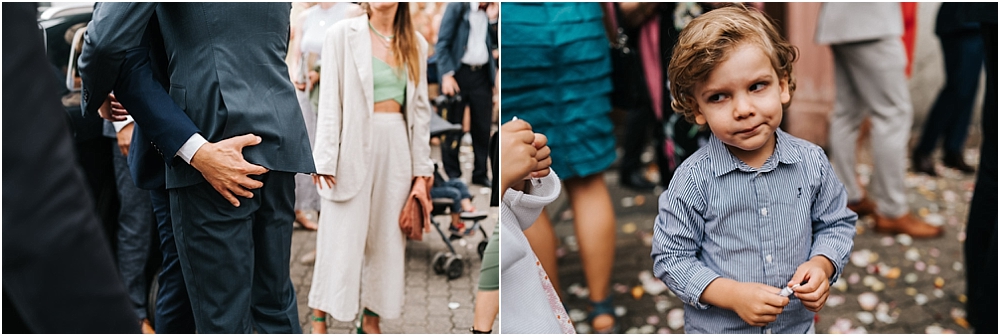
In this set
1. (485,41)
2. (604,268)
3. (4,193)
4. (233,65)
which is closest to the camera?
(4,193)

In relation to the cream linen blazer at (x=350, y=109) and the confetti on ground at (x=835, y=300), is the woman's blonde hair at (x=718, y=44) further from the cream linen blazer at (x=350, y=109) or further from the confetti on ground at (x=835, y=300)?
the confetti on ground at (x=835, y=300)

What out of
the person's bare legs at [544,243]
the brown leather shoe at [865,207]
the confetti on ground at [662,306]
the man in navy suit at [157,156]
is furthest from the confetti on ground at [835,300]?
the man in navy suit at [157,156]

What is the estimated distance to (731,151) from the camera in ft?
→ 6.00

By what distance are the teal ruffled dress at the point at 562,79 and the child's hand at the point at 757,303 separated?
846 mm

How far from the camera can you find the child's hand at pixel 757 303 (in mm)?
1776

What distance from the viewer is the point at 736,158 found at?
5.97 ft

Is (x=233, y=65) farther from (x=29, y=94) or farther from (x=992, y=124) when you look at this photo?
(x=992, y=124)

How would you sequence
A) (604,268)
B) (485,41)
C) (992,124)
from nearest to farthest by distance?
(485,41) < (992,124) < (604,268)

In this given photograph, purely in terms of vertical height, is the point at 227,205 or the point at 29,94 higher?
the point at 29,94

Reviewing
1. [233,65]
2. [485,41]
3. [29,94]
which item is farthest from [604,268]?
[29,94]

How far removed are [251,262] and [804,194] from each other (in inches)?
56.4

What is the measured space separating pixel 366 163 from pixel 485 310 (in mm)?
553

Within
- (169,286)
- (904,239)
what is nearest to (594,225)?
(169,286)

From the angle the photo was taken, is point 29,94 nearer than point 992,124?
Yes
